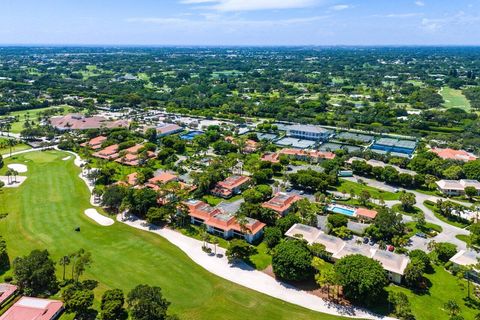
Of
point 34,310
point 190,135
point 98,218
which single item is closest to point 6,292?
point 34,310

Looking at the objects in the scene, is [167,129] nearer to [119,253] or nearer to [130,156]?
[130,156]

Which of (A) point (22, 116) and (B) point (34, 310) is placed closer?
(B) point (34, 310)

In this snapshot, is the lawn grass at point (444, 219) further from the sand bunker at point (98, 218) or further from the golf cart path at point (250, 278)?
the sand bunker at point (98, 218)

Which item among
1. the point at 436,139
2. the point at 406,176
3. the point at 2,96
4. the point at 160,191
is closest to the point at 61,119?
the point at 2,96

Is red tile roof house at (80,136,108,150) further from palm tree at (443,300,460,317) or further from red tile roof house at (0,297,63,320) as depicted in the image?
palm tree at (443,300,460,317)

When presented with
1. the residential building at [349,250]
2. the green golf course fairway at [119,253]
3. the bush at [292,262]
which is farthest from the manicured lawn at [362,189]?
the green golf course fairway at [119,253]
